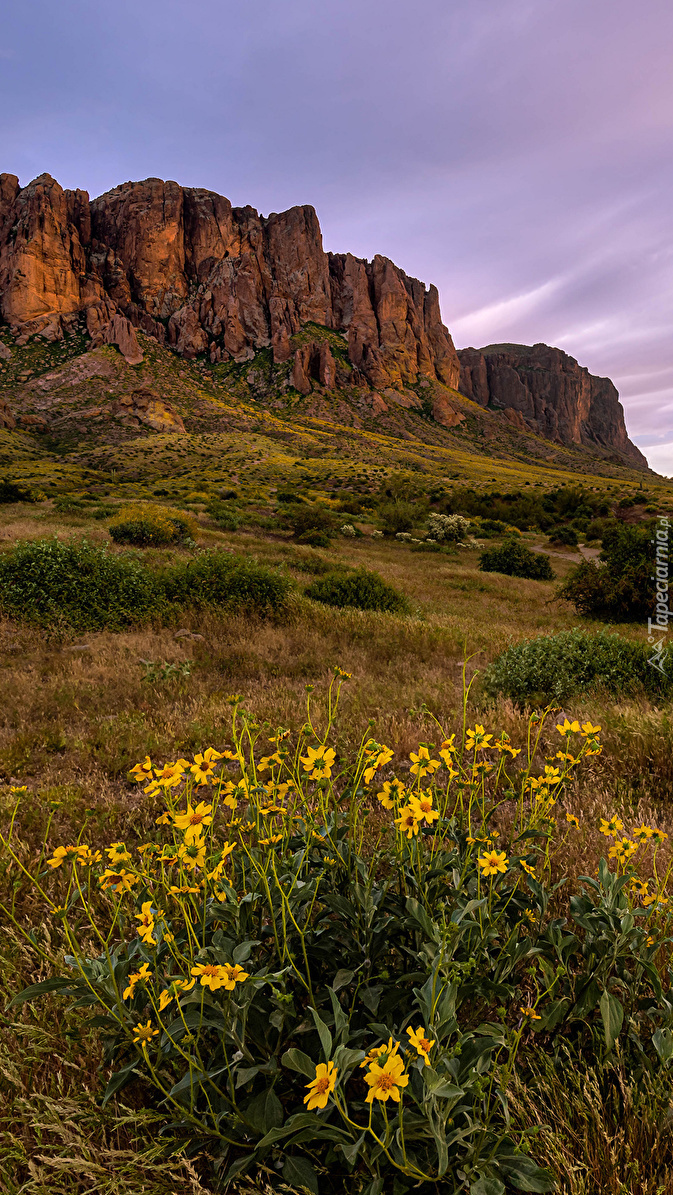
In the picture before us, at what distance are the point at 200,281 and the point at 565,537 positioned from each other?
143381mm

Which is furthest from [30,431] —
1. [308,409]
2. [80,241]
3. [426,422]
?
[426,422]

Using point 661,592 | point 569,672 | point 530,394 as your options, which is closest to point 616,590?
point 661,592

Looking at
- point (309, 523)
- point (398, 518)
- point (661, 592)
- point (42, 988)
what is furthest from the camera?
point (398, 518)

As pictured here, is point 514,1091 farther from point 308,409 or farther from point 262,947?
point 308,409

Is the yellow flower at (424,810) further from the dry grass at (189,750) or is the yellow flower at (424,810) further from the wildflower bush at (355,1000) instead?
the dry grass at (189,750)

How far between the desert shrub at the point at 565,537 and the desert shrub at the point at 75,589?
28475mm

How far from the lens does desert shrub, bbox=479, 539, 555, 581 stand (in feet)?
70.8

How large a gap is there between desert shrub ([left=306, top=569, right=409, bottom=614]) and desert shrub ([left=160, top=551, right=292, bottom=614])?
122 centimetres

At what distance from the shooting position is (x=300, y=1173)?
1186 millimetres

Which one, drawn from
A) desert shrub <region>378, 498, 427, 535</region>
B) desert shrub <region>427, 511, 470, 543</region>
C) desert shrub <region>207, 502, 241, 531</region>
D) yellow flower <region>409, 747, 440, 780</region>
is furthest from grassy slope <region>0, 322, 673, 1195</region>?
desert shrub <region>378, 498, 427, 535</region>

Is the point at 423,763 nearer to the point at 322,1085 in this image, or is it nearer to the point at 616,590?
the point at 322,1085

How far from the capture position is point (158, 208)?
438 ft

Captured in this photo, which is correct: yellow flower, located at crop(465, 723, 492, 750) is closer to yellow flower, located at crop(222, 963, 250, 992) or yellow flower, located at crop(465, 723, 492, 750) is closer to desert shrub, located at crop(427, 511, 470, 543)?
yellow flower, located at crop(222, 963, 250, 992)

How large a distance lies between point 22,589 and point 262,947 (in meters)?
8.10
